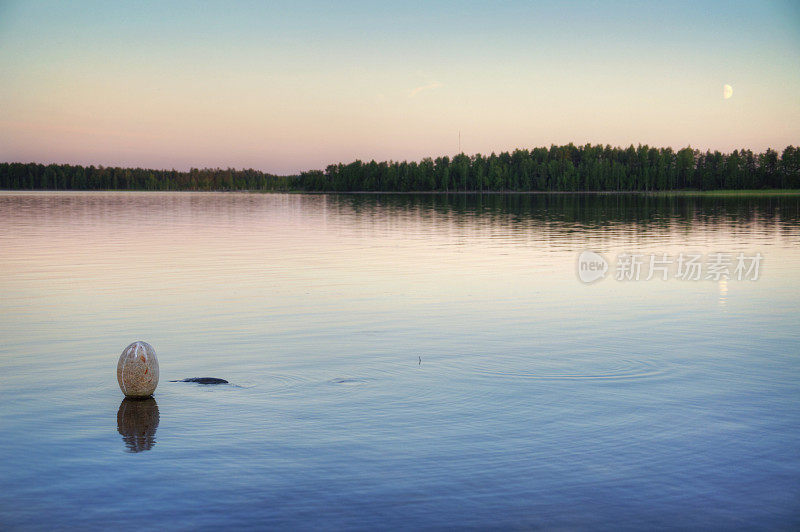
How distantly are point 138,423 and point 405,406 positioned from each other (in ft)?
16.3

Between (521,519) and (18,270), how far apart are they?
113 ft

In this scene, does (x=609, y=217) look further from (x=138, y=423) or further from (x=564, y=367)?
(x=138, y=423)

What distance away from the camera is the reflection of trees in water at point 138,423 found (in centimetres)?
1202

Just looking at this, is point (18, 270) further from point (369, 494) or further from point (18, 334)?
point (369, 494)

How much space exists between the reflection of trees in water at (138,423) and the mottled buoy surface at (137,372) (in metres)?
0.23

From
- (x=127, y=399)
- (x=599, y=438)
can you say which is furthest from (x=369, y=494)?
(x=127, y=399)

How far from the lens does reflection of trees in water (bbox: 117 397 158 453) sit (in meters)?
12.0

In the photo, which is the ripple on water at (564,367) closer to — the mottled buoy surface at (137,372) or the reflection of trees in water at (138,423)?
the mottled buoy surface at (137,372)

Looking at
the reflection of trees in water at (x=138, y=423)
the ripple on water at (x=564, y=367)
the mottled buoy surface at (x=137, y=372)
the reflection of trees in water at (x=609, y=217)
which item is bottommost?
the reflection of trees in water at (x=138, y=423)

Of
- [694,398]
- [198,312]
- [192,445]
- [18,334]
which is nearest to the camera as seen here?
[192,445]

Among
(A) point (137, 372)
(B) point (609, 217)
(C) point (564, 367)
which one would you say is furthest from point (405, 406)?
(B) point (609, 217)

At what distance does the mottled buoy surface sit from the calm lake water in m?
0.37

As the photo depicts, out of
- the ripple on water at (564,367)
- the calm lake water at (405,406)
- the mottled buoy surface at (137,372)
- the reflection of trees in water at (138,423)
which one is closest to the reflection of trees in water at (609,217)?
the calm lake water at (405,406)

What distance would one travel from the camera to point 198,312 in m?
24.4
